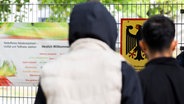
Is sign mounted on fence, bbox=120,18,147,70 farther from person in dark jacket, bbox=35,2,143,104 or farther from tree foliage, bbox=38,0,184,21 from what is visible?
person in dark jacket, bbox=35,2,143,104

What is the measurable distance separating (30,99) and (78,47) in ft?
24.7

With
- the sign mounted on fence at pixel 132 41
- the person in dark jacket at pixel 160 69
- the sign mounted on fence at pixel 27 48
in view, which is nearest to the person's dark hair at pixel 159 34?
the person in dark jacket at pixel 160 69

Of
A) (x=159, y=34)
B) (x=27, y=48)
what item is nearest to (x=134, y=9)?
(x=27, y=48)

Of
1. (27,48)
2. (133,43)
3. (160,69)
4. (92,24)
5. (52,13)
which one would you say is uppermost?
(92,24)

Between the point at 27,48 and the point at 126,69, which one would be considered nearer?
the point at 126,69

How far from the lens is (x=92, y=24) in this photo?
9.00 ft

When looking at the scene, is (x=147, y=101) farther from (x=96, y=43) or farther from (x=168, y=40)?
(x=96, y=43)

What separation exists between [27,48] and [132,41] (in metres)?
1.78

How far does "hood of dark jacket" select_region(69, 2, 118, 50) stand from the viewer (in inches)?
108

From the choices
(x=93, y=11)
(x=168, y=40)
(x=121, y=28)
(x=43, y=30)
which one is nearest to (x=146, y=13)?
(x=121, y=28)

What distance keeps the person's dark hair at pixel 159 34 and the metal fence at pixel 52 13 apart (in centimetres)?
637

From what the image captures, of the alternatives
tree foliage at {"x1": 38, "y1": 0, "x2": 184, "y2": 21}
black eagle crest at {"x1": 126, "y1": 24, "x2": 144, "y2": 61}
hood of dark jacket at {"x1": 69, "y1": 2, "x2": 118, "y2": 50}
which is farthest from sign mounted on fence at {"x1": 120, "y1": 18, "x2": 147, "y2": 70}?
hood of dark jacket at {"x1": 69, "y1": 2, "x2": 118, "y2": 50}

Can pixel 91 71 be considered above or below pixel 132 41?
above

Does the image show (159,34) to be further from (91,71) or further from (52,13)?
(52,13)
